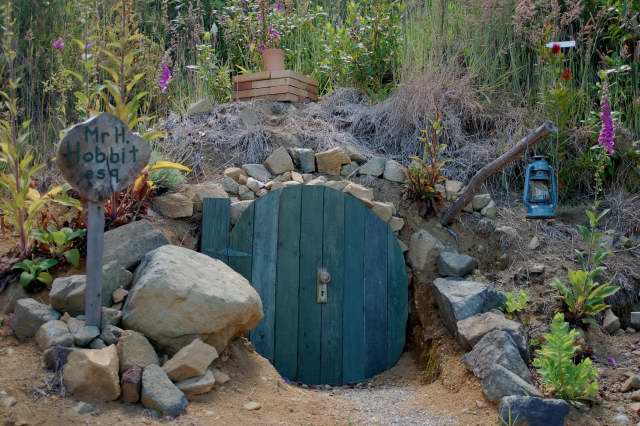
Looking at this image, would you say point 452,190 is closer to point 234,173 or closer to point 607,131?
point 607,131

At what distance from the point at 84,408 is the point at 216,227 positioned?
175cm

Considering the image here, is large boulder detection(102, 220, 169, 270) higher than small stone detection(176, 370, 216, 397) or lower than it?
higher

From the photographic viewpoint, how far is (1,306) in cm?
361

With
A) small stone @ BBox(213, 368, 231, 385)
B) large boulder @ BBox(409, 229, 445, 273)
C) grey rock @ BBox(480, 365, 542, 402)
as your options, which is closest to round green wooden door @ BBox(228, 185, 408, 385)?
large boulder @ BBox(409, 229, 445, 273)

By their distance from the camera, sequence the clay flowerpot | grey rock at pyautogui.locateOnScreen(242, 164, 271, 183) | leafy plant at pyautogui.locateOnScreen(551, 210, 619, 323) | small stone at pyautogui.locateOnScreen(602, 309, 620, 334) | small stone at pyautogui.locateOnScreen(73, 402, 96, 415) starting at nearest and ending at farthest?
small stone at pyautogui.locateOnScreen(73, 402, 96, 415), leafy plant at pyautogui.locateOnScreen(551, 210, 619, 323), small stone at pyautogui.locateOnScreen(602, 309, 620, 334), grey rock at pyautogui.locateOnScreen(242, 164, 271, 183), the clay flowerpot

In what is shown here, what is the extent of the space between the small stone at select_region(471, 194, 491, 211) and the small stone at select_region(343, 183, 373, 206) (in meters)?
0.77

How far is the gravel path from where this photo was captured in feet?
11.1

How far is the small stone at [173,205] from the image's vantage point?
14.3ft

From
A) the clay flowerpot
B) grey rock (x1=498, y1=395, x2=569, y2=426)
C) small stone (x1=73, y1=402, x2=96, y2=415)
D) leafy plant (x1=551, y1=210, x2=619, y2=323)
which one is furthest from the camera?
the clay flowerpot

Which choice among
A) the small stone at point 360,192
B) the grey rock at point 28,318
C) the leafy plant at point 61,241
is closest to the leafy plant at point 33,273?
the leafy plant at point 61,241

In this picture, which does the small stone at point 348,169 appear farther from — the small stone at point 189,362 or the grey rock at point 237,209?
the small stone at point 189,362

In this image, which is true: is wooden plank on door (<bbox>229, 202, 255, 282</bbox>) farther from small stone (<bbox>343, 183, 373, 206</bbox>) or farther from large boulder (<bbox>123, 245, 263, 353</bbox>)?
large boulder (<bbox>123, 245, 263, 353</bbox>)

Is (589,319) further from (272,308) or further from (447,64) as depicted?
(447,64)

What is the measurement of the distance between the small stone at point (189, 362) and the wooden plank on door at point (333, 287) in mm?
1459
